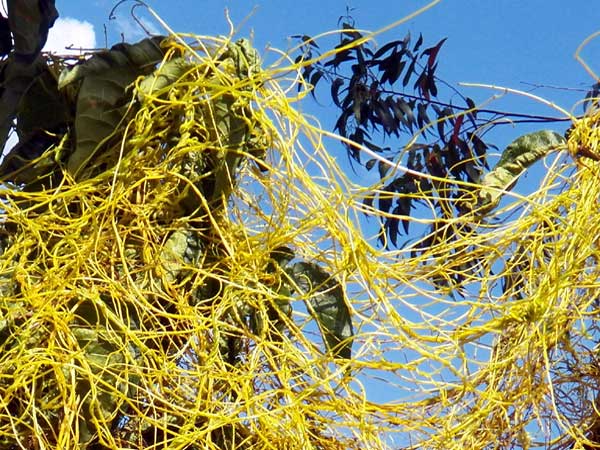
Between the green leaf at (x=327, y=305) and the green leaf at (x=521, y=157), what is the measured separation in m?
0.40

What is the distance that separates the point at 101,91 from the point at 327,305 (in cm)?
54

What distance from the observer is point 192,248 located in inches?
74.2

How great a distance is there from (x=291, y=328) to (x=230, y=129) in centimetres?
35

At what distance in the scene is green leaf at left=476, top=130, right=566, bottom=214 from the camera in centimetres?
214

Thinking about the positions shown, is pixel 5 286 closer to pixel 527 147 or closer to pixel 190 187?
pixel 190 187

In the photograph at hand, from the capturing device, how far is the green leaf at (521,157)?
214cm

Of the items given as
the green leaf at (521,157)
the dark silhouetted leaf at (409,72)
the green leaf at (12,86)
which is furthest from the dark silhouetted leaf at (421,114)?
the green leaf at (12,86)

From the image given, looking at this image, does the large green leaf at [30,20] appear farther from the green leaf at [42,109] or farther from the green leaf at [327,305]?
the green leaf at [327,305]

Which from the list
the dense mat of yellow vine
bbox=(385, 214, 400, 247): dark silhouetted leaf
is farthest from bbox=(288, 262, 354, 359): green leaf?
bbox=(385, 214, 400, 247): dark silhouetted leaf

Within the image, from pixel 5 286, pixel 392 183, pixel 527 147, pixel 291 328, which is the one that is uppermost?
pixel 392 183

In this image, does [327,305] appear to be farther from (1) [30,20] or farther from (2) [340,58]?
(2) [340,58]

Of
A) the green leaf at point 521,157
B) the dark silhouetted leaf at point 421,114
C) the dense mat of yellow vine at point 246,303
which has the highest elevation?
the dark silhouetted leaf at point 421,114

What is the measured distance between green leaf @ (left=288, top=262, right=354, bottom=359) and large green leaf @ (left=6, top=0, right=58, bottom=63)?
60 centimetres

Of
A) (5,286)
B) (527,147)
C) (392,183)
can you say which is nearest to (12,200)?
(5,286)
